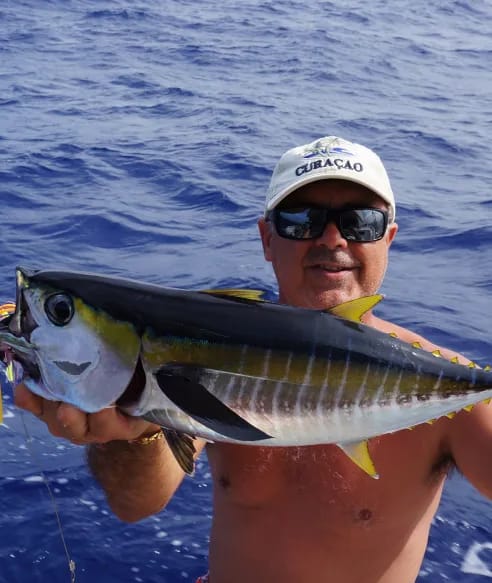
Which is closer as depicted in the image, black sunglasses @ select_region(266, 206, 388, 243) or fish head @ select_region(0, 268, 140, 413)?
fish head @ select_region(0, 268, 140, 413)

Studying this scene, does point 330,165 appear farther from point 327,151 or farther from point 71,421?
point 71,421

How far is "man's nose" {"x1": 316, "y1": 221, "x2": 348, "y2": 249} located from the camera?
10.7ft

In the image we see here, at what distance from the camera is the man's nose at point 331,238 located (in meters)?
3.25

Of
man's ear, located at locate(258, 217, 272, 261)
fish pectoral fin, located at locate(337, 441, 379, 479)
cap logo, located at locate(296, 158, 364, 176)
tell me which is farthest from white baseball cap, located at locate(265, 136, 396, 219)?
fish pectoral fin, located at locate(337, 441, 379, 479)

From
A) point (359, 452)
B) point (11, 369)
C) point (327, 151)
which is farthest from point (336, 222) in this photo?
point (11, 369)

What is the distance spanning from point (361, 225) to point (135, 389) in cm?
141

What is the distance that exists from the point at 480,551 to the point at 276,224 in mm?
2418

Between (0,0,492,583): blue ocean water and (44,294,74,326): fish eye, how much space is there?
261cm

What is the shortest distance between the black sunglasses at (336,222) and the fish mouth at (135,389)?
1.29 metres

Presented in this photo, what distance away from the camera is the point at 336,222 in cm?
331

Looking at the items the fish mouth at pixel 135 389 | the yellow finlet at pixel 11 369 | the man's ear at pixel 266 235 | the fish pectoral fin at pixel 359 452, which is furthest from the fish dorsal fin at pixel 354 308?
the man's ear at pixel 266 235

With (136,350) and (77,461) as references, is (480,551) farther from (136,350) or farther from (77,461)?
(136,350)

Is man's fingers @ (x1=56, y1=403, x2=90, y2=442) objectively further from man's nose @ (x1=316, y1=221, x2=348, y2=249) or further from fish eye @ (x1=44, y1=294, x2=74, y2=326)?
man's nose @ (x1=316, y1=221, x2=348, y2=249)

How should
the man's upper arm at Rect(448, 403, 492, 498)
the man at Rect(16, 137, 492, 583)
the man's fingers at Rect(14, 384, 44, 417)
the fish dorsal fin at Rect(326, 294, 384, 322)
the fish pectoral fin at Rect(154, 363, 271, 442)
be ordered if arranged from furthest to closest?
1. the man at Rect(16, 137, 492, 583)
2. the man's upper arm at Rect(448, 403, 492, 498)
3. the man's fingers at Rect(14, 384, 44, 417)
4. the fish dorsal fin at Rect(326, 294, 384, 322)
5. the fish pectoral fin at Rect(154, 363, 271, 442)
